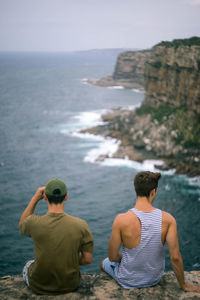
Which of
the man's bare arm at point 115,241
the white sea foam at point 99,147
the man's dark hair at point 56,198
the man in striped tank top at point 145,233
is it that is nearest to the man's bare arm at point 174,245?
the man in striped tank top at point 145,233

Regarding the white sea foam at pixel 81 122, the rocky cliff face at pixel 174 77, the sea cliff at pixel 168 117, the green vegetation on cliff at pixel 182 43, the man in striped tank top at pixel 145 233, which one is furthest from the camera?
the white sea foam at pixel 81 122

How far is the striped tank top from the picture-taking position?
5.14 metres

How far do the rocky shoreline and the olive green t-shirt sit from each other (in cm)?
3610

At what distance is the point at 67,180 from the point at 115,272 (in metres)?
35.6

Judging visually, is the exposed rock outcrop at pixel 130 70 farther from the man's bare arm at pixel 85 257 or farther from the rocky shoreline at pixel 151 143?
the man's bare arm at pixel 85 257

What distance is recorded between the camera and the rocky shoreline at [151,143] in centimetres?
4106

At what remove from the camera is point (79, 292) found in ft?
18.1

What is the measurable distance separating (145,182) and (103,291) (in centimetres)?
225

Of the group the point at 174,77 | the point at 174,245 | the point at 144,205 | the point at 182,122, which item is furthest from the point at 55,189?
the point at 174,77

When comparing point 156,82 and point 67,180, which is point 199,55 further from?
point 67,180

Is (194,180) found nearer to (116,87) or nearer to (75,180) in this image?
(75,180)

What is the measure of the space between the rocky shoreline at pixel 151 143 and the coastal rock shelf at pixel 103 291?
115 ft

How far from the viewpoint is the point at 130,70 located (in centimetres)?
12556

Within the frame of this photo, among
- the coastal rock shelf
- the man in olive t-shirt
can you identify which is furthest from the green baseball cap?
the coastal rock shelf
